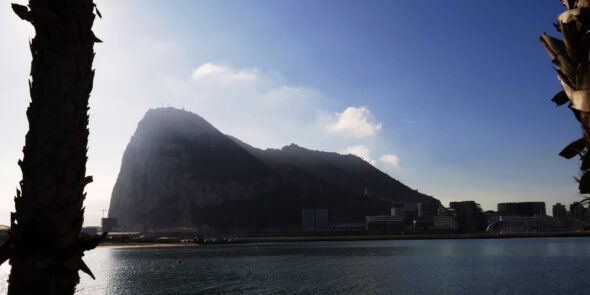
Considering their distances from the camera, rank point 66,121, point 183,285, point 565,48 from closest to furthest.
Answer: point 565,48
point 66,121
point 183,285

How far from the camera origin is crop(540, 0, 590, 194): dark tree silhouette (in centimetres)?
235

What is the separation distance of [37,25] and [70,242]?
8.61ft

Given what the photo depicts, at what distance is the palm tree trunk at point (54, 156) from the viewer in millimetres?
4391

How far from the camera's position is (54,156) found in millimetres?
4602

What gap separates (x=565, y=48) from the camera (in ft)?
8.41

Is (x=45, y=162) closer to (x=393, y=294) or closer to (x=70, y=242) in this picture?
(x=70, y=242)

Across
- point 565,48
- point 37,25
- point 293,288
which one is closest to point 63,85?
point 37,25

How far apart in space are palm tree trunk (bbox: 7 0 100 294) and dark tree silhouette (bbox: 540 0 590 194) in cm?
473

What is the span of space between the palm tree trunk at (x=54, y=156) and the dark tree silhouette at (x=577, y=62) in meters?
4.73

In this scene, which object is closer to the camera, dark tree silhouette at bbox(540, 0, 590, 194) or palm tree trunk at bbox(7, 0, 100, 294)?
dark tree silhouette at bbox(540, 0, 590, 194)

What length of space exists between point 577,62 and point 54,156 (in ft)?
16.5

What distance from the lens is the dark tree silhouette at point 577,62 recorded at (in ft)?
7.72

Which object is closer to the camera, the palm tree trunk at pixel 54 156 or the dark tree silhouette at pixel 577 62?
the dark tree silhouette at pixel 577 62

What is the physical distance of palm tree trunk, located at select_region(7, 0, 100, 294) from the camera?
439cm
